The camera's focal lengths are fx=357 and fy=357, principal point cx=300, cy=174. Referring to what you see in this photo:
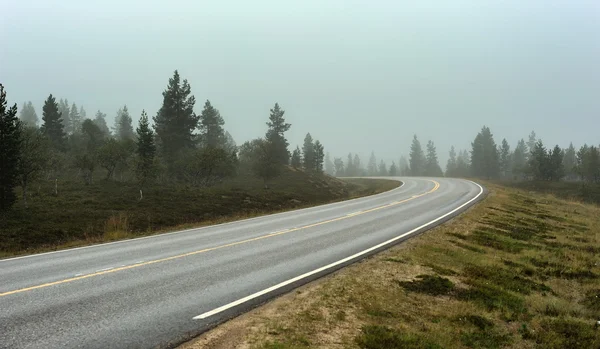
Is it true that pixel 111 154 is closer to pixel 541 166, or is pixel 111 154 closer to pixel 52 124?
pixel 52 124

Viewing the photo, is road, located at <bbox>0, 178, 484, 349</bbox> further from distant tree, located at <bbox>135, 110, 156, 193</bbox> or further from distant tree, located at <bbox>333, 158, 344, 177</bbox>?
distant tree, located at <bbox>333, 158, 344, 177</bbox>

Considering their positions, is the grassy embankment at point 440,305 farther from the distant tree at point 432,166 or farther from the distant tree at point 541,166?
the distant tree at point 432,166

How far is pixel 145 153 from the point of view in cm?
3553

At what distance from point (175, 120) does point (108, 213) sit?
33.3m

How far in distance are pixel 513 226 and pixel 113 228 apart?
20.9 m

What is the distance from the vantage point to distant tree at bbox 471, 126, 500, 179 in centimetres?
10288

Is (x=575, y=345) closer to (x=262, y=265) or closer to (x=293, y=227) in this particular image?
(x=262, y=265)

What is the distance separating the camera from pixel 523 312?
7578 mm

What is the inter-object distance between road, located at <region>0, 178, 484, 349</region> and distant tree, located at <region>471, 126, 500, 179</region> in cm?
10110

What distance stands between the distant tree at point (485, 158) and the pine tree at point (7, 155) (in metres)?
108

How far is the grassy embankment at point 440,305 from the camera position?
5.59 metres

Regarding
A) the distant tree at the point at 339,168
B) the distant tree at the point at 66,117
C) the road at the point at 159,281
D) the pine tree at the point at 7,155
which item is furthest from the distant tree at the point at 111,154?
the distant tree at the point at 339,168

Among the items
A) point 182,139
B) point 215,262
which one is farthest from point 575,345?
point 182,139

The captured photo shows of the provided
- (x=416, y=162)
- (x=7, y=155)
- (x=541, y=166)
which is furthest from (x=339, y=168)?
(x=7, y=155)
